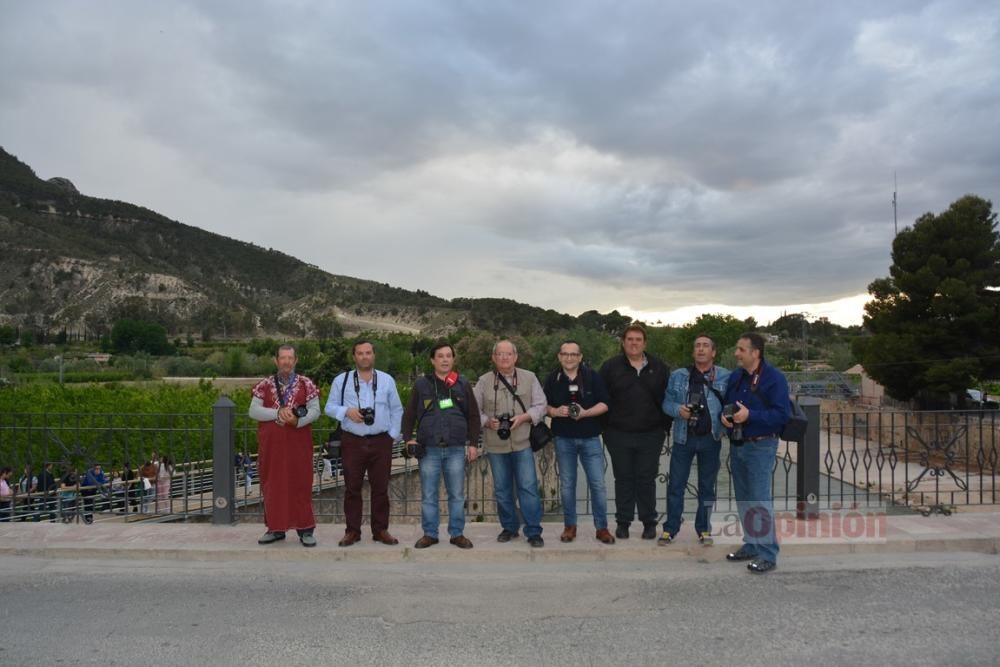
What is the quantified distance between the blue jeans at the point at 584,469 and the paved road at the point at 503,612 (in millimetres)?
472

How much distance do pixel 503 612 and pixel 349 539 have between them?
1.97 meters

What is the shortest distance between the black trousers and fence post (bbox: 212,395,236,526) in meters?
3.69

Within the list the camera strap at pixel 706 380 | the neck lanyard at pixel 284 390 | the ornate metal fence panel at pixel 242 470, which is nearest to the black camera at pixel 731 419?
the camera strap at pixel 706 380

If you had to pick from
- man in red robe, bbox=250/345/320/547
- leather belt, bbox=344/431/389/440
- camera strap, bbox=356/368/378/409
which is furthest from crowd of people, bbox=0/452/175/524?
camera strap, bbox=356/368/378/409

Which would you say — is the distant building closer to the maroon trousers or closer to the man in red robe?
the maroon trousers

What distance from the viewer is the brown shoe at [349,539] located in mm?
6090

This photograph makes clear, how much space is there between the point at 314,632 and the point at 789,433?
3.81 meters

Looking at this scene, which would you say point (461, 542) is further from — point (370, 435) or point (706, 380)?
point (706, 380)

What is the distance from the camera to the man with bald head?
19.1 ft

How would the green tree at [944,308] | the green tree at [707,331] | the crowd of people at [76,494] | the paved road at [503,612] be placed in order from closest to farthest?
the paved road at [503,612]
the crowd of people at [76,494]
the green tree at [944,308]
the green tree at [707,331]

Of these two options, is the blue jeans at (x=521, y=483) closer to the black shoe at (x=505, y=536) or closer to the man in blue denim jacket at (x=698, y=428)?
the black shoe at (x=505, y=536)

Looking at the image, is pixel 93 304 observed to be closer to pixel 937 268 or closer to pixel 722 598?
pixel 937 268

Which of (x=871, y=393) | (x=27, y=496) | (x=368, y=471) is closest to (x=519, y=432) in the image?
(x=368, y=471)

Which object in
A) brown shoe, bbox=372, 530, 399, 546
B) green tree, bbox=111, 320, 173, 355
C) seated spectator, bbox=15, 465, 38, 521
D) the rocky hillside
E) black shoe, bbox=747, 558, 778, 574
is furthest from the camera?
the rocky hillside
